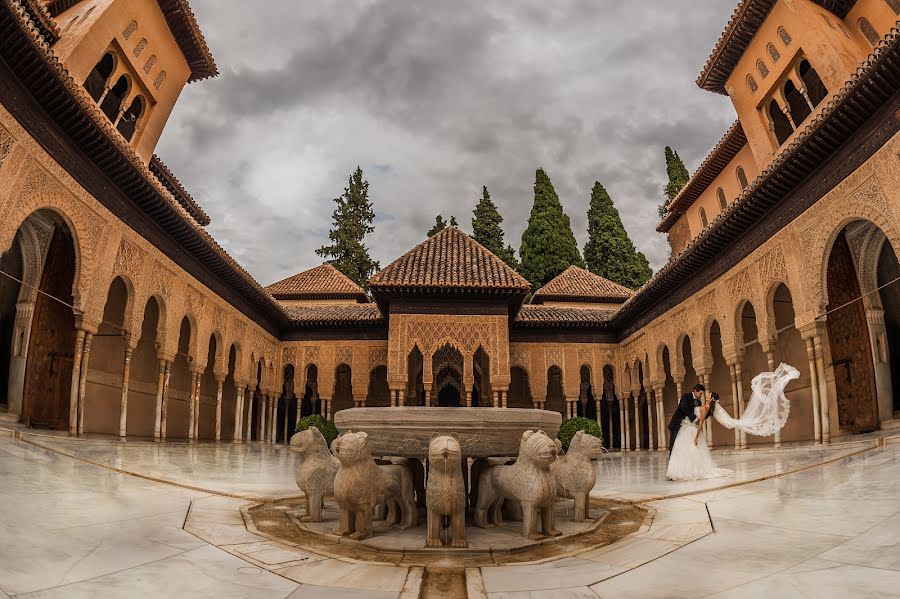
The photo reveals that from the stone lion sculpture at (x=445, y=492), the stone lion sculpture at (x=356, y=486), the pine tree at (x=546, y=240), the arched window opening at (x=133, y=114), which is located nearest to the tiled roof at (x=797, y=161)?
the stone lion sculpture at (x=445, y=492)

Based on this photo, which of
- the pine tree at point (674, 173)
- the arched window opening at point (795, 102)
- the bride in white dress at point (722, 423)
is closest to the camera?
the bride in white dress at point (722, 423)

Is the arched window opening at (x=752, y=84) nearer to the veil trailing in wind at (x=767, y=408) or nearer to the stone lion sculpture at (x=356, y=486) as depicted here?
the veil trailing in wind at (x=767, y=408)

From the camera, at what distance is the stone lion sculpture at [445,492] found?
14.7 feet

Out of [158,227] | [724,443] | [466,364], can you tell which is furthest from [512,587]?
[724,443]

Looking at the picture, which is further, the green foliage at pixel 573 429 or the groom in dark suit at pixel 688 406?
the green foliage at pixel 573 429

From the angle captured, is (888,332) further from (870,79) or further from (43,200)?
(43,200)

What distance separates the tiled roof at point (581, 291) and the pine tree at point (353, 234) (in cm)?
1489

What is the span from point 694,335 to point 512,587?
1455 centimetres

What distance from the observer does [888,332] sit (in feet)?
44.7

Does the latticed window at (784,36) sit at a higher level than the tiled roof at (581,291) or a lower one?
higher

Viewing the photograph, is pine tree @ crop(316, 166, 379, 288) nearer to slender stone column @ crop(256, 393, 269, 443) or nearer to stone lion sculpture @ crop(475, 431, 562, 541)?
slender stone column @ crop(256, 393, 269, 443)

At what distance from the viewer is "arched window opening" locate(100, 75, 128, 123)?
16062 millimetres

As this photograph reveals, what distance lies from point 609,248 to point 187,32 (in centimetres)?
2638

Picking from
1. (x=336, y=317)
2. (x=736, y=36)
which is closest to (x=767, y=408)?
(x=736, y=36)
